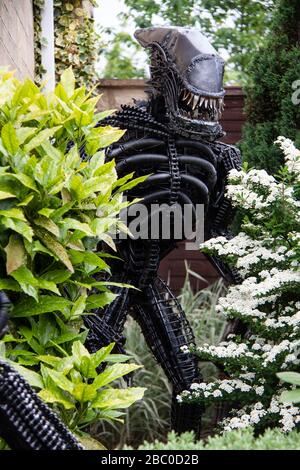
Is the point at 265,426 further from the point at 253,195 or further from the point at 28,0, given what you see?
the point at 28,0

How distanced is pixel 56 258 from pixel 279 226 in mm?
1379

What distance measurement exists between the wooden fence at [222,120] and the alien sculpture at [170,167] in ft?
11.2

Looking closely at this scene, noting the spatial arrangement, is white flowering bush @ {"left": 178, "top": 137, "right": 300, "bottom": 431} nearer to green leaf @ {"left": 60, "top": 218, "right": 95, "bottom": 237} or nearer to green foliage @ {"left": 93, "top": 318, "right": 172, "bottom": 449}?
green leaf @ {"left": 60, "top": 218, "right": 95, "bottom": 237}

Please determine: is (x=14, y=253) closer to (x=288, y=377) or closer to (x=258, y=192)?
(x=288, y=377)

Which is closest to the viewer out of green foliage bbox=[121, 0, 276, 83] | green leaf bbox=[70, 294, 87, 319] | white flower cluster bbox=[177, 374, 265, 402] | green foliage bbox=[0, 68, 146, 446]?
green foliage bbox=[0, 68, 146, 446]

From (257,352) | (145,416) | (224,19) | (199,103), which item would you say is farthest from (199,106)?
(224,19)

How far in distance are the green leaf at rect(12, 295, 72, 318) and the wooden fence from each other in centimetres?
493

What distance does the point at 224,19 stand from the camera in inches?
454

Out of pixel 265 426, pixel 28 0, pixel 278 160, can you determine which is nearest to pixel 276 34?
pixel 278 160

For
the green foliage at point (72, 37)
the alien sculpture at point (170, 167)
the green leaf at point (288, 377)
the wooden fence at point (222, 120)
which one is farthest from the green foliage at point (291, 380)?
the wooden fence at point (222, 120)

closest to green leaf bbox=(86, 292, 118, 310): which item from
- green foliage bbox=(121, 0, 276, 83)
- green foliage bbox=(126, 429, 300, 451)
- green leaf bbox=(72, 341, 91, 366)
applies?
green leaf bbox=(72, 341, 91, 366)

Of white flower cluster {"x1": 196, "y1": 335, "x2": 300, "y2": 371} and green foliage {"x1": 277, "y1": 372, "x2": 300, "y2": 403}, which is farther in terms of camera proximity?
white flower cluster {"x1": 196, "y1": 335, "x2": 300, "y2": 371}

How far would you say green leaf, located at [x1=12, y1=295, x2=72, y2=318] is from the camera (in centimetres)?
325

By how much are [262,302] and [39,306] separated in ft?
4.25
